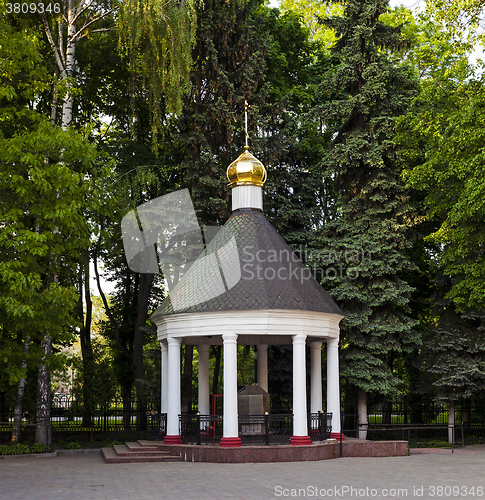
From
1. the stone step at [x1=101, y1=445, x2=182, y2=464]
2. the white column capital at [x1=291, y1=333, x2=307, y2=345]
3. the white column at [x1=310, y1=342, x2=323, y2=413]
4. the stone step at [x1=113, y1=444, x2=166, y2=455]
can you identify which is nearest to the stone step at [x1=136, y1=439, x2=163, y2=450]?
the stone step at [x1=113, y1=444, x2=166, y2=455]

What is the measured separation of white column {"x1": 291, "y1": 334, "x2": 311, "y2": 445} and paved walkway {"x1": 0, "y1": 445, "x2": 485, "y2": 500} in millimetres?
921

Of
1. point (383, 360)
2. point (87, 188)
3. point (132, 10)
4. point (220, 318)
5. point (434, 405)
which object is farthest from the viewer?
point (434, 405)

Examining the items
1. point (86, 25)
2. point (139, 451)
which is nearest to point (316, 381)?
point (139, 451)

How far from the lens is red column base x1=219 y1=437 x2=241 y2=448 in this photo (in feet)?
51.6

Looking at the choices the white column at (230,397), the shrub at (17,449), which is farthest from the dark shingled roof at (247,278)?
the shrub at (17,449)

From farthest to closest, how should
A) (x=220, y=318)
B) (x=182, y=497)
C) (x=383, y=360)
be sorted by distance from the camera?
(x=383, y=360)
(x=220, y=318)
(x=182, y=497)

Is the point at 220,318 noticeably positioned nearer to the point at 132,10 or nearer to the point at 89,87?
the point at 132,10

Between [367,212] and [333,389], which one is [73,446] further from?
[367,212]

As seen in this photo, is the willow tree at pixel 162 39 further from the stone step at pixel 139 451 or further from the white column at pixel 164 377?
the stone step at pixel 139 451

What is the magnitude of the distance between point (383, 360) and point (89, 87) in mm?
17629

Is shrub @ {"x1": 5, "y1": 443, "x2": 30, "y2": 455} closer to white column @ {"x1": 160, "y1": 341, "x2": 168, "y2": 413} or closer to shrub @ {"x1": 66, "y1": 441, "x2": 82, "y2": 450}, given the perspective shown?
shrub @ {"x1": 66, "y1": 441, "x2": 82, "y2": 450}

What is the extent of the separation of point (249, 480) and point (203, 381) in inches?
342

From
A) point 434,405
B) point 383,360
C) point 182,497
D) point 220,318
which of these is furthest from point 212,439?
point 434,405

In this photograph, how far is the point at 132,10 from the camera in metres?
20.8
